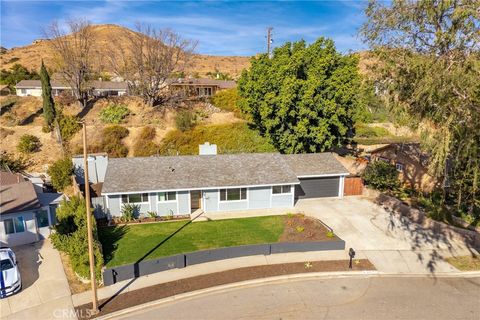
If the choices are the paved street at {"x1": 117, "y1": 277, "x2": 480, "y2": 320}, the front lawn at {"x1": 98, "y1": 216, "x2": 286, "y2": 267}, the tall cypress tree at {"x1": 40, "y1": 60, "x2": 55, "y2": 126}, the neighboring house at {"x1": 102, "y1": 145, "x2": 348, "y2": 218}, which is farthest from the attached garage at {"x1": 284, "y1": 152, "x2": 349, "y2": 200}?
the tall cypress tree at {"x1": 40, "y1": 60, "x2": 55, "y2": 126}

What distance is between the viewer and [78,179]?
3045 centimetres

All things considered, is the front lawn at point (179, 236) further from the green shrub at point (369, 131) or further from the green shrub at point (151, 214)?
the green shrub at point (369, 131)

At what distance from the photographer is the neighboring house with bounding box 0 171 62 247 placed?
1945 cm

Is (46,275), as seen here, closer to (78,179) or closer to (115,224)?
(115,224)

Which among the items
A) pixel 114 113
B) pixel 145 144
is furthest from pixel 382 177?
pixel 114 113

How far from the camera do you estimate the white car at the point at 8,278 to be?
15.0 metres

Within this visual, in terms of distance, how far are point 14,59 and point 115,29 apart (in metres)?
43.0

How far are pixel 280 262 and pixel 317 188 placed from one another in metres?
11.6

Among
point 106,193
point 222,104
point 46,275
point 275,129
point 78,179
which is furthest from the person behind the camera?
point 222,104

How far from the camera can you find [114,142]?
4009cm

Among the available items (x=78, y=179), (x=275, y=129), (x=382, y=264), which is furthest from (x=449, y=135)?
(x=78, y=179)

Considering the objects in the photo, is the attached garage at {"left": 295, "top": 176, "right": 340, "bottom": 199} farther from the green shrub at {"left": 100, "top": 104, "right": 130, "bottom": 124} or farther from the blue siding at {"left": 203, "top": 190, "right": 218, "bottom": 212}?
the green shrub at {"left": 100, "top": 104, "right": 130, "bottom": 124}

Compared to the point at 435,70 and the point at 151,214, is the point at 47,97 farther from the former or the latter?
the point at 435,70

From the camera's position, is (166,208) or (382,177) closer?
(166,208)
